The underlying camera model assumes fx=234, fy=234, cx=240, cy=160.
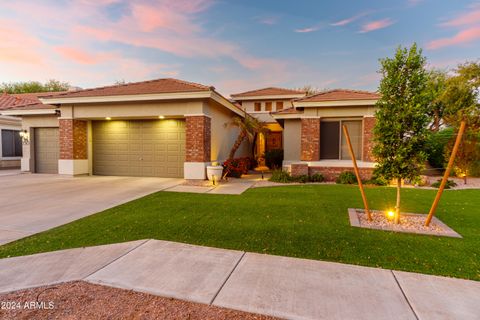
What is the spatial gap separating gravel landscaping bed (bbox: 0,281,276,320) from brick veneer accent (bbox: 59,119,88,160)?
11.4 metres

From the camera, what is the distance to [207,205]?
6629mm

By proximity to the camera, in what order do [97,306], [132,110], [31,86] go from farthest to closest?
1. [31,86]
2. [132,110]
3. [97,306]

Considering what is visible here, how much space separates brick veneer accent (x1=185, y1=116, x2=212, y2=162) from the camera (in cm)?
1060

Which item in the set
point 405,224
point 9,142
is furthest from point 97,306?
point 9,142

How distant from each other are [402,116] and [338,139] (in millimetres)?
6968

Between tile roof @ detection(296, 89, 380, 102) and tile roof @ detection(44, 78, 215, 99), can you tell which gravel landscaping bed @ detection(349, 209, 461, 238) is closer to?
tile roof @ detection(296, 89, 380, 102)

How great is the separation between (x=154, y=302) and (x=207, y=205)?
4145 millimetres

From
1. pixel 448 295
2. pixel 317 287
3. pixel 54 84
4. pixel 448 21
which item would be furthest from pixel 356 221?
pixel 54 84

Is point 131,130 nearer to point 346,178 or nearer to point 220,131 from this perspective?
point 220,131

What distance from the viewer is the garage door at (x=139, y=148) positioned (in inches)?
477

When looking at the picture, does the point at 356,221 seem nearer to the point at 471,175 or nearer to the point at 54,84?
the point at 471,175

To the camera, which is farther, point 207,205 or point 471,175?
point 471,175

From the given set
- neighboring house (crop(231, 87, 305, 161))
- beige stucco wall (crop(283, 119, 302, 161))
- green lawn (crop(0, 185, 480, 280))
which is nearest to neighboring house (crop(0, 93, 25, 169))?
green lawn (crop(0, 185, 480, 280))

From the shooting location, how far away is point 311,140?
11.6m
